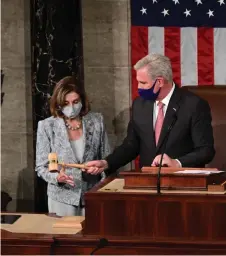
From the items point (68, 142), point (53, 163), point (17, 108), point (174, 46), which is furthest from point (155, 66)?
point (17, 108)

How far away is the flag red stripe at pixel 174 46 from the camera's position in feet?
22.6

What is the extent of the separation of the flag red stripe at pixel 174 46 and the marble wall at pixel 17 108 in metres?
1.35

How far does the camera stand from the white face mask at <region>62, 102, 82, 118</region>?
5430 millimetres

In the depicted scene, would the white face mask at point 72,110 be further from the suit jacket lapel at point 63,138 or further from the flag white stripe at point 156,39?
the flag white stripe at point 156,39

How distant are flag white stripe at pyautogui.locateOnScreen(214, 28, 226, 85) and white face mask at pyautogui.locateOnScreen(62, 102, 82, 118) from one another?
75.2 inches

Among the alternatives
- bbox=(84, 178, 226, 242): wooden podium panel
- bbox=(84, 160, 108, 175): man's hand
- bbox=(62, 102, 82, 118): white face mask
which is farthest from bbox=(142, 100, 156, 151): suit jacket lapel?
bbox=(84, 178, 226, 242): wooden podium panel

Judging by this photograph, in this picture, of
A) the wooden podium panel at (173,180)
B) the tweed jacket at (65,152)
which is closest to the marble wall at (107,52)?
the tweed jacket at (65,152)

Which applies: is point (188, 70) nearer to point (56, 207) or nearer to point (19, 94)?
point (19, 94)

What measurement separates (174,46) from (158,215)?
10.9 ft

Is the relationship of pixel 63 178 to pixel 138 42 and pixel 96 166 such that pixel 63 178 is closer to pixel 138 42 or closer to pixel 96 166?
pixel 96 166

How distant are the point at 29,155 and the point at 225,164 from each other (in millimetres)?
2124

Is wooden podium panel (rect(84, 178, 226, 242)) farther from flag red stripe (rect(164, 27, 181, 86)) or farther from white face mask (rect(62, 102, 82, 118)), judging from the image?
flag red stripe (rect(164, 27, 181, 86))

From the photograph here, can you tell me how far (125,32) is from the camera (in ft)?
23.0

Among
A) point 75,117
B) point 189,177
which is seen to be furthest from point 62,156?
point 189,177
